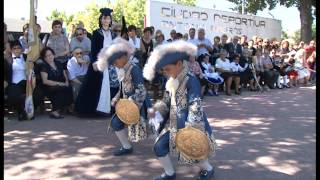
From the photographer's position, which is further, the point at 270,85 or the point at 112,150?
the point at 270,85

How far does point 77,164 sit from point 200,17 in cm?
1380

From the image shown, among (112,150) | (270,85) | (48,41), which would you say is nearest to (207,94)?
(270,85)

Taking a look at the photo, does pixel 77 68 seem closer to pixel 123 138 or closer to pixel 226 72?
pixel 123 138

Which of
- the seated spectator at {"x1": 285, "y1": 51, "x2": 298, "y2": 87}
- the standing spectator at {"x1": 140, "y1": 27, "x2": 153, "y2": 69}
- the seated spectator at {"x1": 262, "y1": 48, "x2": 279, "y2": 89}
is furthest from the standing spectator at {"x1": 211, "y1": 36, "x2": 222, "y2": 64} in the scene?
the seated spectator at {"x1": 285, "y1": 51, "x2": 298, "y2": 87}

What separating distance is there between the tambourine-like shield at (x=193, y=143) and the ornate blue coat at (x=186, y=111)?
151 millimetres

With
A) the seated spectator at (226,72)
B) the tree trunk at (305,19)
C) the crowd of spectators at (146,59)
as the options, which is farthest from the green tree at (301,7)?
the seated spectator at (226,72)

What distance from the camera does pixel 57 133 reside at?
25.5ft

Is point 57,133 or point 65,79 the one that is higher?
point 65,79

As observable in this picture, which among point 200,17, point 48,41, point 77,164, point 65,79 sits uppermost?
point 200,17

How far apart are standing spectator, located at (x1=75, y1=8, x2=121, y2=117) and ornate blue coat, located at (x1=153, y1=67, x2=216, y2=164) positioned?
3714 mm

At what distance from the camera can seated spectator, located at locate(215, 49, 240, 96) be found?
13.4 meters

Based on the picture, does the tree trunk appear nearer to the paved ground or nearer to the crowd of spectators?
the crowd of spectators

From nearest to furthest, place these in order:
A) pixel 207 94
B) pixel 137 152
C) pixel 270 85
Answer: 1. pixel 137 152
2. pixel 207 94
3. pixel 270 85

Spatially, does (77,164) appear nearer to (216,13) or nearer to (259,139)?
(259,139)
